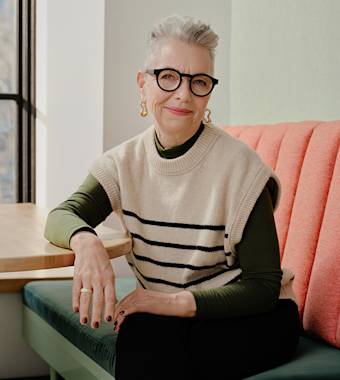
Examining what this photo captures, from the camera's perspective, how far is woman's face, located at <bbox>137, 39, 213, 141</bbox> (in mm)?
2062

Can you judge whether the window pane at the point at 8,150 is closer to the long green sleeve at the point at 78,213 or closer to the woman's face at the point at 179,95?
the long green sleeve at the point at 78,213

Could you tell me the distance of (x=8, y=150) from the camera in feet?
14.7

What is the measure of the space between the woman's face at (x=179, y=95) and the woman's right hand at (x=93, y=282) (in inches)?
14.5

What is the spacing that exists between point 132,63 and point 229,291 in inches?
71.7

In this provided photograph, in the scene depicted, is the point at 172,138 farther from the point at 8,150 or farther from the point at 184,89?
the point at 8,150

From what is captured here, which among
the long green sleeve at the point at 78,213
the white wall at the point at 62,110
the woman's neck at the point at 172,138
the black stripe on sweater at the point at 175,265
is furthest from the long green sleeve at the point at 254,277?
the white wall at the point at 62,110

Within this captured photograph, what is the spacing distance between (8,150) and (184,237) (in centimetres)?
255

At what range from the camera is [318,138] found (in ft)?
7.98

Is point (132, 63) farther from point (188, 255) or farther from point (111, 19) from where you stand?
point (188, 255)

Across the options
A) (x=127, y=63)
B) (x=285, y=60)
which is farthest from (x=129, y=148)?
(x=127, y=63)

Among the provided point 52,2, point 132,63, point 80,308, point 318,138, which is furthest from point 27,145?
point 80,308

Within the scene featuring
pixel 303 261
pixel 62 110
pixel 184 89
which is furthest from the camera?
pixel 62 110

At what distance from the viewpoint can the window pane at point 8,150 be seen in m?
4.42

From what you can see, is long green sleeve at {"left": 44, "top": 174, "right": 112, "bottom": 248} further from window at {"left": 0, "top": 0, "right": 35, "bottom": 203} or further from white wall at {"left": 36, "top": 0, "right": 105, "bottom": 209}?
window at {"left": 0, "top": 0, "right": 35, "bottom": 203}
